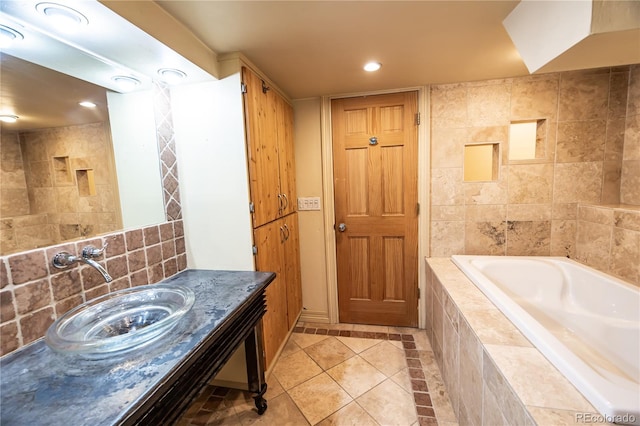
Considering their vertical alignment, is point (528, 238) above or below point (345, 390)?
above

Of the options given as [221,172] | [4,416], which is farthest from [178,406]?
[221,172]

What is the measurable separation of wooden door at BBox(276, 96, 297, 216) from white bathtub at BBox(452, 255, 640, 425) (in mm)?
1459

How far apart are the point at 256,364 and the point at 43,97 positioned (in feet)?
5.37

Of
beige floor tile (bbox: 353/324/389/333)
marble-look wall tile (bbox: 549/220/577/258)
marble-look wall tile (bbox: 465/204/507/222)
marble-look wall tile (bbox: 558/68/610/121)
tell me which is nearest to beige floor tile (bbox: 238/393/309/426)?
beige floor tile (bbox: 353/324/389/333)

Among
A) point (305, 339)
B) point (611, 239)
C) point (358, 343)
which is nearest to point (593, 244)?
point (611, 239)

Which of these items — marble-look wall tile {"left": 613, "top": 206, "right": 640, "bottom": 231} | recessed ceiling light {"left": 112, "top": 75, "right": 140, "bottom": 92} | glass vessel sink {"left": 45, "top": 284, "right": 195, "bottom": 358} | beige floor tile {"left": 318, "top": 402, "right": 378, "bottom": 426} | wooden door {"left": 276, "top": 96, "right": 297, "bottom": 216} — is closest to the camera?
glass vessel sink {"left": 45, "top": 284, "right": 195, "bottom": 358}

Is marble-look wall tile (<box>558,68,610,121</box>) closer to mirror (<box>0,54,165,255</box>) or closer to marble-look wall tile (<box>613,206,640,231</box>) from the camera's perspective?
marble-look wall tile (<box>613,206,640,231</box>)

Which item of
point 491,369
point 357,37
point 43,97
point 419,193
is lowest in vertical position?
point 491,369

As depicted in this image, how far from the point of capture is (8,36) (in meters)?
0.92

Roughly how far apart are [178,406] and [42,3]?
138cm

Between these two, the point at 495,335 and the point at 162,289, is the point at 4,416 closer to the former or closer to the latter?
the point at 162,289

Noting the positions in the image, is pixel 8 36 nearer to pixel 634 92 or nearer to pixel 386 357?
pixel 386 357

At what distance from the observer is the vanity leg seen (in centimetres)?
150

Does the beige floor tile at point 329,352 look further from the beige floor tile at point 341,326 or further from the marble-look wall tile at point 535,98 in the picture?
the marble-look wall tile at point 535,98
